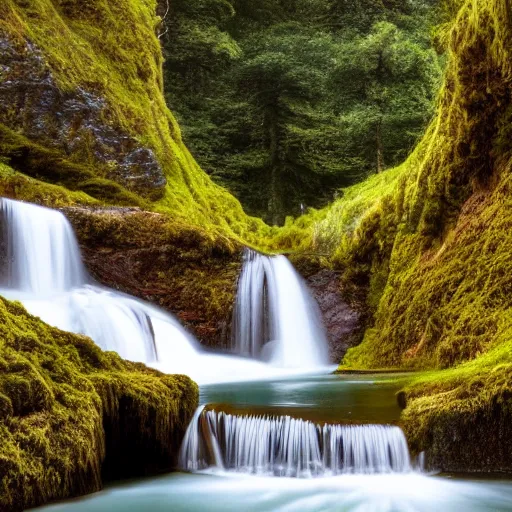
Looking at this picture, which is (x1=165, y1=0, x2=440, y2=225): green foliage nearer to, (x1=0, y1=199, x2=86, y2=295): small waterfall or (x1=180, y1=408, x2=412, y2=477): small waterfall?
(x1=0, y1=199, x2=86, y2=295): small waterfall

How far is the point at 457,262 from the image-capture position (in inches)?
281

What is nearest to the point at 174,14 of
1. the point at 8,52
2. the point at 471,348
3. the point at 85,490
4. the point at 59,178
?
the point at 8,52

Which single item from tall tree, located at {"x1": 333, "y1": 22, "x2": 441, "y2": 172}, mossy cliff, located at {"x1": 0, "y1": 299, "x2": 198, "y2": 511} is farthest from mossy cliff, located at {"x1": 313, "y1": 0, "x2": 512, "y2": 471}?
tall tree, located at {"x1": 333, "y1": 22, "x2": 441, "y2": 172}

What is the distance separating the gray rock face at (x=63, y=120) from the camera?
1205cm

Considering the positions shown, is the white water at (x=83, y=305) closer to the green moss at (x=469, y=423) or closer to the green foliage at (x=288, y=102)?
the green moss at (x=469, y=423)

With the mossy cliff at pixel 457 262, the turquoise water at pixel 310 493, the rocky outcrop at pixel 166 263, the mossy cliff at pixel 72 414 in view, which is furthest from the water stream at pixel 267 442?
the rocky outcrop at pixel 166 263

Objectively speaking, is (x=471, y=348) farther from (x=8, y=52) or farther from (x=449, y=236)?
(x=8, y=52)

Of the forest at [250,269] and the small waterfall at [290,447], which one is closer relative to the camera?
the forest at [250,269]

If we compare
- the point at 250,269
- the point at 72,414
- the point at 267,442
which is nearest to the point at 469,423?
the point at 267,442

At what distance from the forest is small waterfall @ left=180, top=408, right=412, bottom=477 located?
1 centimetres

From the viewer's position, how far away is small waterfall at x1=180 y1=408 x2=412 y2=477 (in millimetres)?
4293

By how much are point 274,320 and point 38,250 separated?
3854mm

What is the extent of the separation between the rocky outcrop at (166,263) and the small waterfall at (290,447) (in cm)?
558

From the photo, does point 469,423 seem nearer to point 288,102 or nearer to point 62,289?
point 62,289
